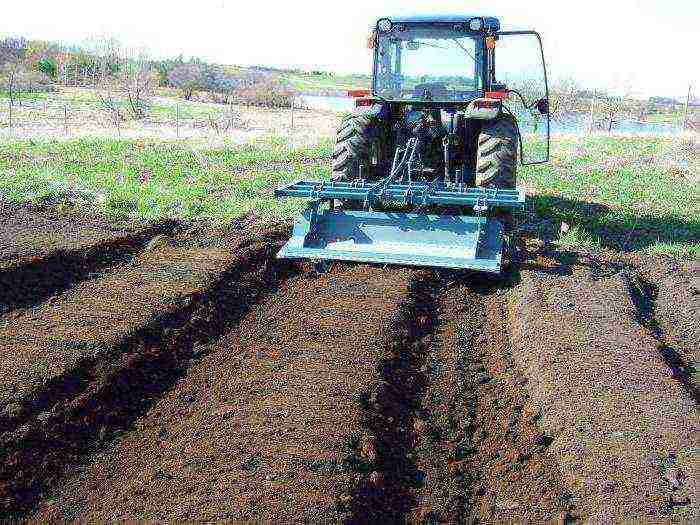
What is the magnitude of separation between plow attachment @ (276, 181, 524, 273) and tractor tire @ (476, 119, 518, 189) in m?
0.41

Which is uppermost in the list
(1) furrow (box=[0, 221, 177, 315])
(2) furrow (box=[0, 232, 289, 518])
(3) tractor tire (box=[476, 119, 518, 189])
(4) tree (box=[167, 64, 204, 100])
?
(4) tree (box=[167, 64, 204, 100])

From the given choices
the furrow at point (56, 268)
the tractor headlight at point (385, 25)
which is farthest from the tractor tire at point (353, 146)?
the furrow at point (56, 268)

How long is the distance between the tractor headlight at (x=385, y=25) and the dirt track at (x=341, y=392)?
2.43 meters

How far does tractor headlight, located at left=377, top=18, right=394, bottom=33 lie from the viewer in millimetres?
7114

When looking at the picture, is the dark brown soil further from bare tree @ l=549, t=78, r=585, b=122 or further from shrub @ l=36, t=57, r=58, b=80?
shrub @ l=36, t=57, r=58, b=80

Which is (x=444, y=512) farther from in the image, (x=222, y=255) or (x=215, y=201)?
(x=215, y=201)

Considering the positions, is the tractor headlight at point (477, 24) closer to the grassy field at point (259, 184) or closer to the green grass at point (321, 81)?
the grassy field at point (259, 184)

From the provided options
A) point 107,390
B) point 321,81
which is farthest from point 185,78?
point 107,390

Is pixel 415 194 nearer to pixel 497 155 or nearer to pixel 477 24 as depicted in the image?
pixel 497 155

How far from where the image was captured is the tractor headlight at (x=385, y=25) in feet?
23.3

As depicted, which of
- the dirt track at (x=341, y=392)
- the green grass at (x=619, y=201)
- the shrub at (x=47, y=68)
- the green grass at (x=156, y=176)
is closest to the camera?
the dirt track at (x=341, y=392)

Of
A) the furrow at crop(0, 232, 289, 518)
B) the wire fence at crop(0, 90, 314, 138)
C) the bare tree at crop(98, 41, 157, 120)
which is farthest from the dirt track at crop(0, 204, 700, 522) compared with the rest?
the bare tree at crop(98, 41, 157, 120)

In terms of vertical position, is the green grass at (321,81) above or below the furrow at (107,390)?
above

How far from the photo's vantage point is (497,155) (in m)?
6.59
